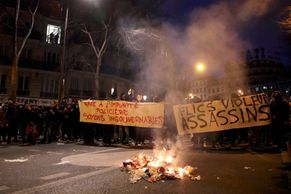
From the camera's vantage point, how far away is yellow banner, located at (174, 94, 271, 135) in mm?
9508

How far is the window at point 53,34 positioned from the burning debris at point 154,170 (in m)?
35.2

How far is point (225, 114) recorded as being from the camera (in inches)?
382

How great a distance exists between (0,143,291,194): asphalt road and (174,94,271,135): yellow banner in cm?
170

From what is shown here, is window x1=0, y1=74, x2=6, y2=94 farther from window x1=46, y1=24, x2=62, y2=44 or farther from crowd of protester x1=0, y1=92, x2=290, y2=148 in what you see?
crowd of protester x1=0, y1=92, x2=290, y2=148

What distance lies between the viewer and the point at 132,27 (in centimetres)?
2467

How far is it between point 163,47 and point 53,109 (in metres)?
6.67

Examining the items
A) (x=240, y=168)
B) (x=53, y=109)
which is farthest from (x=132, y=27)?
(x=240, y=168)

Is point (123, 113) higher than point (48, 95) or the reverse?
the reverse

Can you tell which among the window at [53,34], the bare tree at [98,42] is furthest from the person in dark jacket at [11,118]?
the window at [53,34]

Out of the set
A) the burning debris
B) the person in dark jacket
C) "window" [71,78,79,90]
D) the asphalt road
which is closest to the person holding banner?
the asphalt road

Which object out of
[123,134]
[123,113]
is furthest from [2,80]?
[123,113]

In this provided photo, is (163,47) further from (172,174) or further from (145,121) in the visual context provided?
(172,174)

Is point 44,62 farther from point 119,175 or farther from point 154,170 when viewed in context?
point 154,170

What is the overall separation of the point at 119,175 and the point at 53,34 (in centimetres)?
3611
